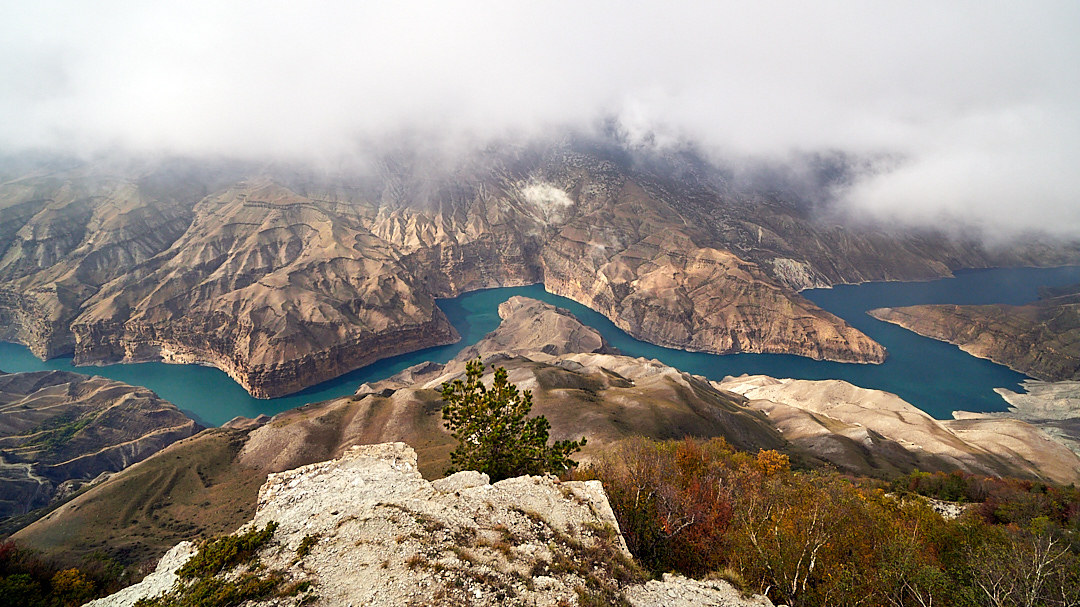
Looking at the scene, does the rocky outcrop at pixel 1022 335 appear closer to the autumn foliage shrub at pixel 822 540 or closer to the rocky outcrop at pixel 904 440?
the rocky outcrop at pixel 904 440

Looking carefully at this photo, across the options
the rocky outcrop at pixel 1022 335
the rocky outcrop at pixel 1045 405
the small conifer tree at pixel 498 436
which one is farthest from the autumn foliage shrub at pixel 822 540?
the rocky outcrop at pixel 1022 335

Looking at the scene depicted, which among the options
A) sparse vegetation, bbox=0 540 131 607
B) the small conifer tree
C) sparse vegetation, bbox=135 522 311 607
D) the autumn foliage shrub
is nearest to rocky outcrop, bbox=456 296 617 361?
the small conifer tree

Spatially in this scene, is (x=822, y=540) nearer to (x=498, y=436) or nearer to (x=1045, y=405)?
(x=498, y=436)

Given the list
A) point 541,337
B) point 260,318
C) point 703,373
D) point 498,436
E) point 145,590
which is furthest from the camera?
point 703,373

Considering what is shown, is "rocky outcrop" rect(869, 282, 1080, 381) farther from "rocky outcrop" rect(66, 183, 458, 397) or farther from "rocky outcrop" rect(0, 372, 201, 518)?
"rocky outcrop" rect(0, 372, 201, 518)

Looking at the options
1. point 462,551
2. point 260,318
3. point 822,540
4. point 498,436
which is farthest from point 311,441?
point 260,318

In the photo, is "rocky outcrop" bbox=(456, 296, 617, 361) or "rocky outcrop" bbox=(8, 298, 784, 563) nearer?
"rocky outcrop" bbox=(8, 298, 784, 563)

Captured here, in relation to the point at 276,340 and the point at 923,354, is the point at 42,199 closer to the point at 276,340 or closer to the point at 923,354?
the point at 276,340
